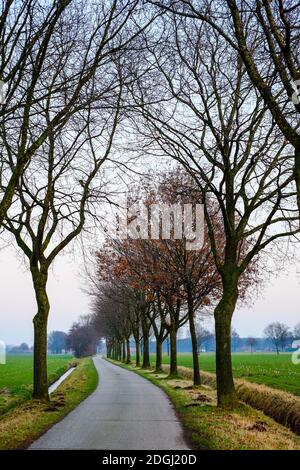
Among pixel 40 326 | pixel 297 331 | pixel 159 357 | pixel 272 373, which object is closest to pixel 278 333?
pixel 297 331

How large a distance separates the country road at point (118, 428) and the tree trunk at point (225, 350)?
1.85m

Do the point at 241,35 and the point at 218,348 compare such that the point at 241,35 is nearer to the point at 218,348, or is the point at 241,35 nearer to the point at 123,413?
the point at 218,348

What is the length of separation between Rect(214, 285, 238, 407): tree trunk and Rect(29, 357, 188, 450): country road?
1853 millimetres

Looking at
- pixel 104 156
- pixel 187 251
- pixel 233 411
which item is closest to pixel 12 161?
pixel 104 156

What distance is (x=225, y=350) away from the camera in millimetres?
18016

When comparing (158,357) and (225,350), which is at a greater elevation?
(225,350)

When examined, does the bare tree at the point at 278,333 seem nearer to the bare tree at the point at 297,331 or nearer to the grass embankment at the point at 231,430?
the bare tree at the point at 297,331

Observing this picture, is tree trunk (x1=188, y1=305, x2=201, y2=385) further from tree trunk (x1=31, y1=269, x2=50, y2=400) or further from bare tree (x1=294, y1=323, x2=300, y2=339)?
bare tree (x1=294, y1=323, x2=300, y2=339)

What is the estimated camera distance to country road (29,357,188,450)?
35.9 ft

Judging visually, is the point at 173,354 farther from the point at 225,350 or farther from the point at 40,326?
the point at 225,350

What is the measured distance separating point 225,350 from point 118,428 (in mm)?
5772

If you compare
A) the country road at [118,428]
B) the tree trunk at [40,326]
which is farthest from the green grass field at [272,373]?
the tree trunk at [40,326]

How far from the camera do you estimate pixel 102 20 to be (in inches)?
571
